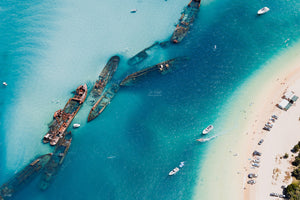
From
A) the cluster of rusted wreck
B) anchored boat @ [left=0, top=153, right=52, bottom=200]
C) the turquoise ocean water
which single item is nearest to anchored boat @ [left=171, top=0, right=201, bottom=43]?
the cluster of rusted wreck

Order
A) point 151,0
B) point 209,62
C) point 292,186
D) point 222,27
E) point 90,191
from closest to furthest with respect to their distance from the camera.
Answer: point 292,186
point 90,191
point 209,62
point 222,27
point 151,0

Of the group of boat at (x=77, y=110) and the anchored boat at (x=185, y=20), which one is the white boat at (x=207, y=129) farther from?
the anchored boat at (x=185, y=20)

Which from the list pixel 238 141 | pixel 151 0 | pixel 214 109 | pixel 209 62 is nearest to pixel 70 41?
pixel 151 0

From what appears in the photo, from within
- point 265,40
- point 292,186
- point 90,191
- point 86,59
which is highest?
point 86,59

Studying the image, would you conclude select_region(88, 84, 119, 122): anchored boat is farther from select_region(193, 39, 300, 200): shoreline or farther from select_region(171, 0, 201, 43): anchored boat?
select_region(193, 39, 300, 200): shoreline

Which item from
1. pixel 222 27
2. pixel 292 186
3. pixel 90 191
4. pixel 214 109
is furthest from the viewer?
pixel 222 27

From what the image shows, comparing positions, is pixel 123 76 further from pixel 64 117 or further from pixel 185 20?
pixel 185 20

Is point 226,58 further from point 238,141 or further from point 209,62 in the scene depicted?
point 238,141
